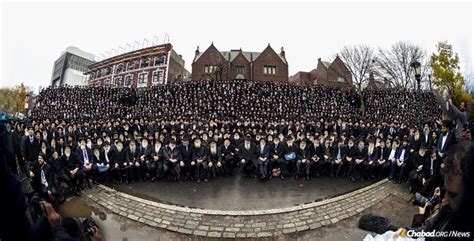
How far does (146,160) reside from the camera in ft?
30.9

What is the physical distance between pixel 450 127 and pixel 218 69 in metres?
29.5

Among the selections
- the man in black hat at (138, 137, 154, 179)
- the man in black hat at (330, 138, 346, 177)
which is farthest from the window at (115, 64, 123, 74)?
the man in black hat at (330, 138, 346, 177)

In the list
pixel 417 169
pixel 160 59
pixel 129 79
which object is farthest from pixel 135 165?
pixel 129 79

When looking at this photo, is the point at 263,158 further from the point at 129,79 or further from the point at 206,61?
the point at 129,79

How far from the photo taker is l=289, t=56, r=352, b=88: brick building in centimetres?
3419

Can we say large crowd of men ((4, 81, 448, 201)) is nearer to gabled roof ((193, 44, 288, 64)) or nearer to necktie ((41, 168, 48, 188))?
necktie ((41, 168, 48, 188))

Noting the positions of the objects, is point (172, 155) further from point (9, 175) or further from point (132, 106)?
point (132, 106)

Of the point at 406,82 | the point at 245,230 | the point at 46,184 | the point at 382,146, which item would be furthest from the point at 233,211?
the point at 406,82

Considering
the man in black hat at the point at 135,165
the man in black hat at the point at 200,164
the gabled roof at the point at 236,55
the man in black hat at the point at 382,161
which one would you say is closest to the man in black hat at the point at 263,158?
the man in black hat at the point at 200,164

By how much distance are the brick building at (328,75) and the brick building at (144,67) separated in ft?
61.2

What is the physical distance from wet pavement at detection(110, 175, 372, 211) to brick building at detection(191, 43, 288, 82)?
95.0ft

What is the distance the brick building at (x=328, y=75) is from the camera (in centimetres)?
3419

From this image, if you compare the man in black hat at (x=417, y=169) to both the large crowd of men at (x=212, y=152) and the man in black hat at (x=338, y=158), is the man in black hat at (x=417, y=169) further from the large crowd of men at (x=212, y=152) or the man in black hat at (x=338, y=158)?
the man in black hat at (x=338, y=158)

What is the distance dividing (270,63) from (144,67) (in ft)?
63.9
